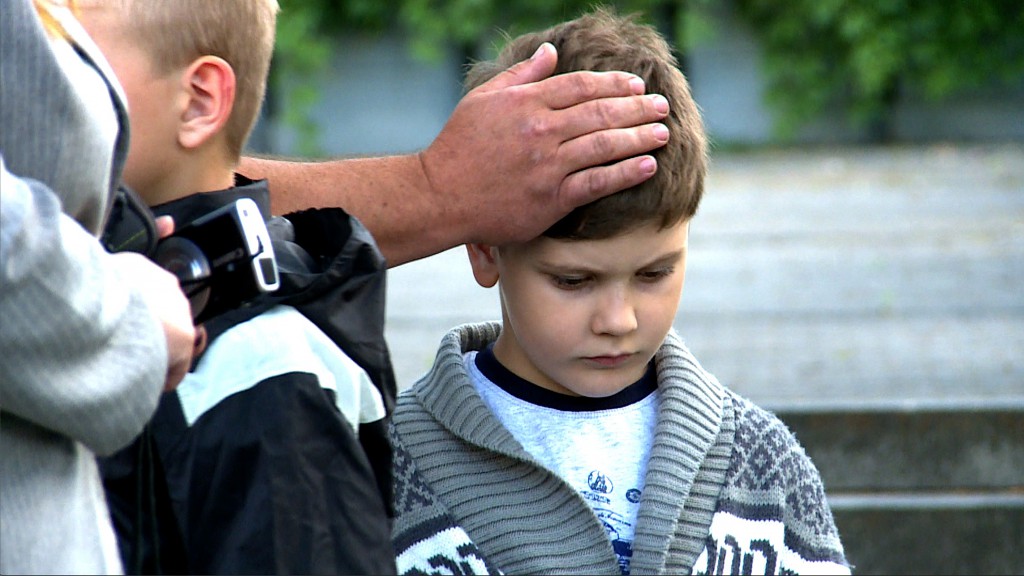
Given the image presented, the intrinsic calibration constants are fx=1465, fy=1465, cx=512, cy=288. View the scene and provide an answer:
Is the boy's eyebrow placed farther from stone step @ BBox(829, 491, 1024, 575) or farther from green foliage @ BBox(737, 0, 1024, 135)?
green foliage @ BBox(737, 0, 1024, 135)

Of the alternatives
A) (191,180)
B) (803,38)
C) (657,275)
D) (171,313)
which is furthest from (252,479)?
(803,38)

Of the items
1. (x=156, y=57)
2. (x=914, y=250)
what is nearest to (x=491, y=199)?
(x=156, y=57)

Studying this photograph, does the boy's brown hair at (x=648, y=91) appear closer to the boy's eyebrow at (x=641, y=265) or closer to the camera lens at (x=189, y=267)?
the boy's eyebrow at (x=641, y=265)

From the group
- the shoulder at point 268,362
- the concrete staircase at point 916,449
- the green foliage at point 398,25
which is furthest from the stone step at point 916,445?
the green foliage at point 398,25

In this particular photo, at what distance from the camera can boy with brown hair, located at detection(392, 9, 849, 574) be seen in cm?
211

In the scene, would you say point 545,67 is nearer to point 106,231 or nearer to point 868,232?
point 106,231

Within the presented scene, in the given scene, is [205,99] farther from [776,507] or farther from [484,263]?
[776,507]

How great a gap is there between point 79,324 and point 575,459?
1.01m

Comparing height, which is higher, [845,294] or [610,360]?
[610,360]

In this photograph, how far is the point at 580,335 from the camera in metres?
2.15

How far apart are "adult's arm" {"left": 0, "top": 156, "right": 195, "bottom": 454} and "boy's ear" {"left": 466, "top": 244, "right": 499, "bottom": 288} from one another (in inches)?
38.2

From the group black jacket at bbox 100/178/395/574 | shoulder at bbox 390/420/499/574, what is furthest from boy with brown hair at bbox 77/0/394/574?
shoulder at bbox 390/420/499/574

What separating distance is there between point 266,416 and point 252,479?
7cm

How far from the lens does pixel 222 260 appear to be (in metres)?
1.64
